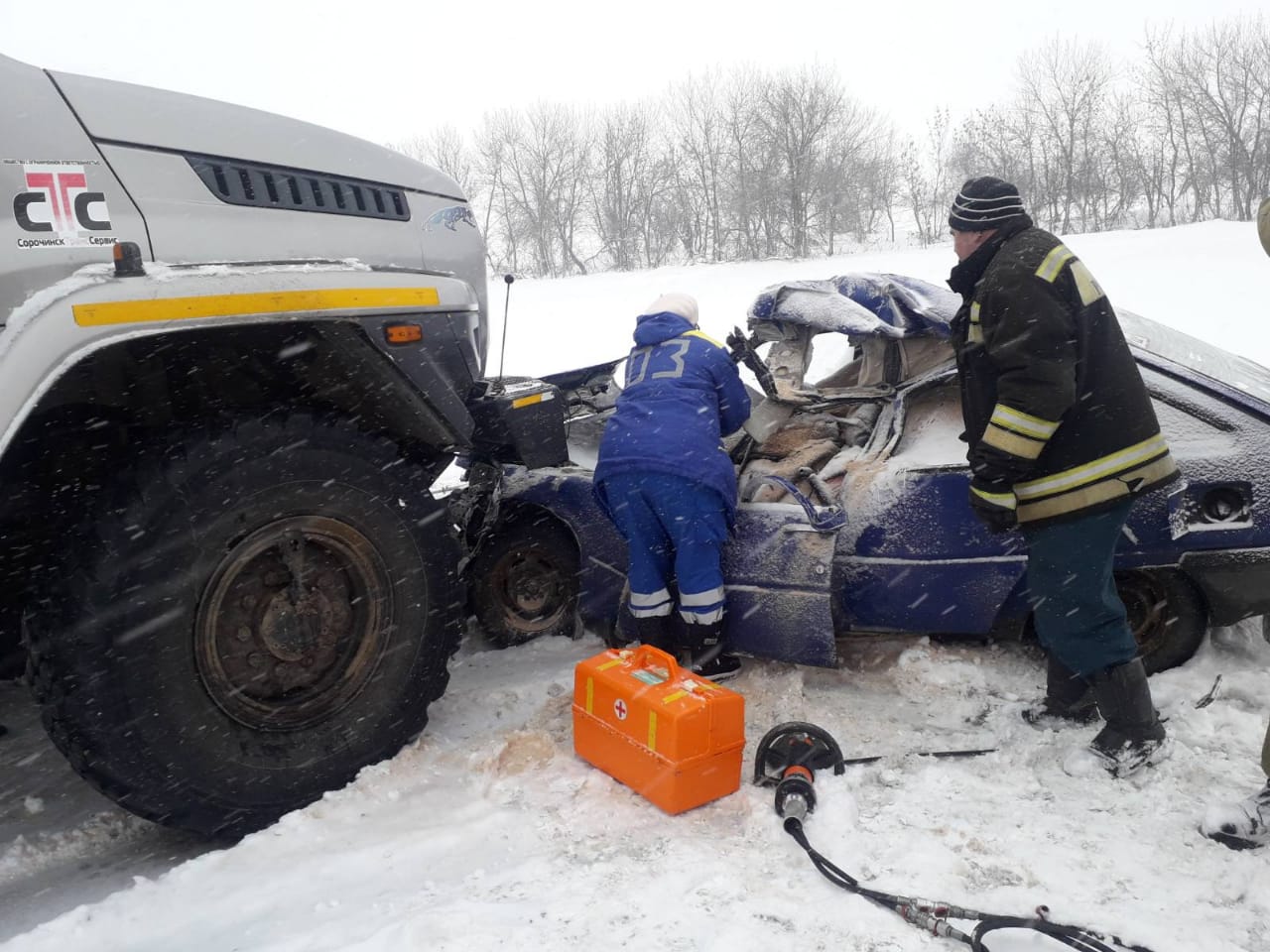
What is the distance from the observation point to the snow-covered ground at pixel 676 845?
2266 millimetres

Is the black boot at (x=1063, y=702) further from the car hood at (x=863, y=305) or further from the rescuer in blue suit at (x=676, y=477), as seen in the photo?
the car hood at (x=863, y=305)

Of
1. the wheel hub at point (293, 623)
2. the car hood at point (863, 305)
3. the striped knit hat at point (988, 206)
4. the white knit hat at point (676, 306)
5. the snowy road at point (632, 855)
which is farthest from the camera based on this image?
the car hood at point (863, 305)

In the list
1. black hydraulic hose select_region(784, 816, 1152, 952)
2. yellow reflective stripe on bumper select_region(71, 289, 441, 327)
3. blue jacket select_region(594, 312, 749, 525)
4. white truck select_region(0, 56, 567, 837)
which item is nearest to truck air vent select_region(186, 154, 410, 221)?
white truck select_region(0, 56, 567, 837)

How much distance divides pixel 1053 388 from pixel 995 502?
42cm

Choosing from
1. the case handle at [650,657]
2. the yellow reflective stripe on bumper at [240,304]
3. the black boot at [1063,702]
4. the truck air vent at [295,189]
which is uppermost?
the truck air vent at [295,189]

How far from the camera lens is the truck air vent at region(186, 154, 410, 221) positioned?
2.58 m

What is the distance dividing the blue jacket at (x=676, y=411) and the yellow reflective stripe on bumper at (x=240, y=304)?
1085 mm

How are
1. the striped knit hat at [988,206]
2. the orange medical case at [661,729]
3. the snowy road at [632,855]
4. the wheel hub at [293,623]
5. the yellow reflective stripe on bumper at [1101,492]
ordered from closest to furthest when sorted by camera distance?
1. the snowy road at [632,855]
2. the wheel hub at [293,623]
3. the orange medical case at [661,729]
4. the yellow reflective stripe on bumper at [1101,492]
5. the striped knit hat at [988,206]

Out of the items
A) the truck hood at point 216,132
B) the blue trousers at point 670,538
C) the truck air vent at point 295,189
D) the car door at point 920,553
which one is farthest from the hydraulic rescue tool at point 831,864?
the truck hood at point 216,132

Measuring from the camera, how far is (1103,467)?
289 cm

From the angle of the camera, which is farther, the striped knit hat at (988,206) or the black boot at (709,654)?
the black boot at (709,654)

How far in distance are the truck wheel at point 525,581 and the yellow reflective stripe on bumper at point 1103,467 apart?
2119 millimetres

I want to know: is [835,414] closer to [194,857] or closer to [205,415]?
[205,415]

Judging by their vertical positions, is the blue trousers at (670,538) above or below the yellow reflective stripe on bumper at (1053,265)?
below
